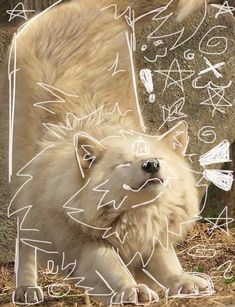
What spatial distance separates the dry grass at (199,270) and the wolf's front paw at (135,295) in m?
0.06

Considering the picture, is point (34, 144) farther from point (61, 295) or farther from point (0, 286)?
point (0, 286)

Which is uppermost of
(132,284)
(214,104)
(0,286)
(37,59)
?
(37,59)

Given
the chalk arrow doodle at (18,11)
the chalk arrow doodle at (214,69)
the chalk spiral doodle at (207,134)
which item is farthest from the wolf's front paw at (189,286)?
the chalk arrow doodle at (214,69)

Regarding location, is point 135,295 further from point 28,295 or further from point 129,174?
point 28,295

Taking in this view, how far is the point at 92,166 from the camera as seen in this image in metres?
4.67

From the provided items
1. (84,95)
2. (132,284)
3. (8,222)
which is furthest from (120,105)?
(8,222)

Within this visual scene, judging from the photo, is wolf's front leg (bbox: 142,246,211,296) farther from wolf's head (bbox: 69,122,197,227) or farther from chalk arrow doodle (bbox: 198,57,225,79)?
chalk arrow doodle (bbox: 198,57,225,79)

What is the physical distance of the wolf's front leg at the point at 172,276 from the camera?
15.4ft

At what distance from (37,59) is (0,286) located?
171cm

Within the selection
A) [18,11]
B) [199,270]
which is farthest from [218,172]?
[18,11]

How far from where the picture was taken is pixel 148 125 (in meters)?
6.40

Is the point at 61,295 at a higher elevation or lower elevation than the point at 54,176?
lower

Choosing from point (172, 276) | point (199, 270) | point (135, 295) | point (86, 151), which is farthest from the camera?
point (199, 270)

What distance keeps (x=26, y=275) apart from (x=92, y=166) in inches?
41.4
